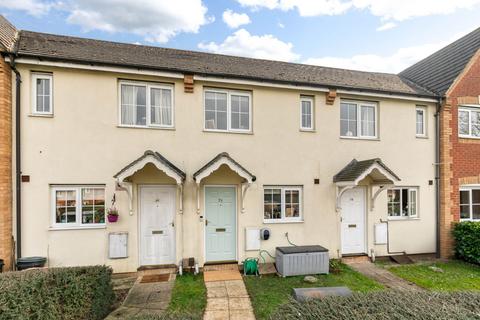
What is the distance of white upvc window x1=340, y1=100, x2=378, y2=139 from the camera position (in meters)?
9.25

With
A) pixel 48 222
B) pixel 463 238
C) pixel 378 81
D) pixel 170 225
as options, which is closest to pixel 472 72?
pixel 378 81

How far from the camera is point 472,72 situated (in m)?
9.88

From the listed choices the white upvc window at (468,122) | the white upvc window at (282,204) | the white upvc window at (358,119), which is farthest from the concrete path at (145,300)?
the white upvc window at (468,122)

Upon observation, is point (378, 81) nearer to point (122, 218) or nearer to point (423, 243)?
point (423, 243)

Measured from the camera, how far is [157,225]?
25.7 feet

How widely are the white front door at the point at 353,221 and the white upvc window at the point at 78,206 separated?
7508 millimetres

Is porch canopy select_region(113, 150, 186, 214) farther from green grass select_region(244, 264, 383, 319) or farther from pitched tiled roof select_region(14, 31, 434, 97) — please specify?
green grass select_region(244, 264, 383, 319)

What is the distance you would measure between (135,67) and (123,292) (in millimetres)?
5798

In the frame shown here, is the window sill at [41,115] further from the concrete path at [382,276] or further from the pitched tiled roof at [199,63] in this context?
the concrete path at [382,276]

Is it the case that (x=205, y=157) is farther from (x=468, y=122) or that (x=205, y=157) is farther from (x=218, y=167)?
(x=468, y=122)

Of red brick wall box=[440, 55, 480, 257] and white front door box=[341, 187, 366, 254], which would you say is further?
red brick wall box=[440, 55, 480, 257]

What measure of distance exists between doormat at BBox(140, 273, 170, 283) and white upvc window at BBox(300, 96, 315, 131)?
20.2 feet

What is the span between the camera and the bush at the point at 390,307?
277 cm

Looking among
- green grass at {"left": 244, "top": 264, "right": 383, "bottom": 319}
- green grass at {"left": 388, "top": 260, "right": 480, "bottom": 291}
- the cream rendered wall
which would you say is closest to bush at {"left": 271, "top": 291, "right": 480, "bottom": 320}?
green grass at {"left": 244, "top": 264, "right": 383, "bottom": 319}
